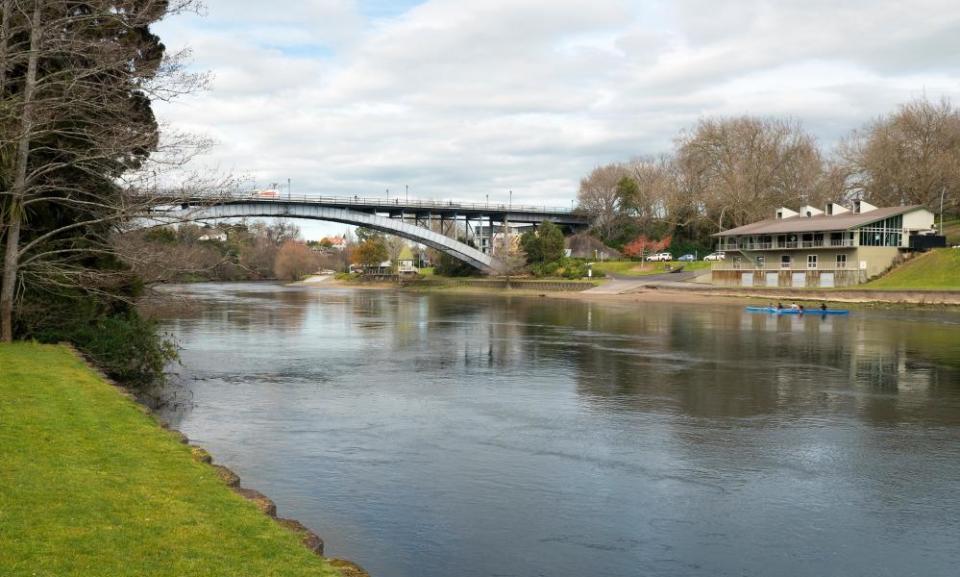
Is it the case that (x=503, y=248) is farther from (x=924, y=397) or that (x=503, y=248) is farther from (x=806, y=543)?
(x=806, y=543)

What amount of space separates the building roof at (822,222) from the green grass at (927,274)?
Result: 5.25 metres

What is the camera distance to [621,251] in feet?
379

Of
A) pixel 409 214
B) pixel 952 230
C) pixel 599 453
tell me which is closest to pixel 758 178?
pixel 952 230

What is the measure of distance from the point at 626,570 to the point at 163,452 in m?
6.93

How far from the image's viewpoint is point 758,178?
99.9m

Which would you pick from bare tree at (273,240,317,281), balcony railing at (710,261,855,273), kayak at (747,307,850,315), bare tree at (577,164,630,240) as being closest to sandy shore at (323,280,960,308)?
balcony railing at (710,261,855,273)

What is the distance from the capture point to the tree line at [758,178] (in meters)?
91.6

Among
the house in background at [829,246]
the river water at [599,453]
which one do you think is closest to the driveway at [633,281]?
A: the house in background at [829,246]

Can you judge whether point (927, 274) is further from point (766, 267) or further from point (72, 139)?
point (72, 139)

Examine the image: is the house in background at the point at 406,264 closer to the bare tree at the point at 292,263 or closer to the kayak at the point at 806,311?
the bare tree at the point at 292,263

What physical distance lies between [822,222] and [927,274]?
1224 centimetres

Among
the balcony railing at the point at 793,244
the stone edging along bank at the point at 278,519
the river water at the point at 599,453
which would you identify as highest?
the balcony railing at the point at 793,244

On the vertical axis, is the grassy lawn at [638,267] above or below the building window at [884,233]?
below

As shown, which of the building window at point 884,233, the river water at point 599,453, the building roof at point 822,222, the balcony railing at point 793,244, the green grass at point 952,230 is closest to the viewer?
the river water at point 599,453
